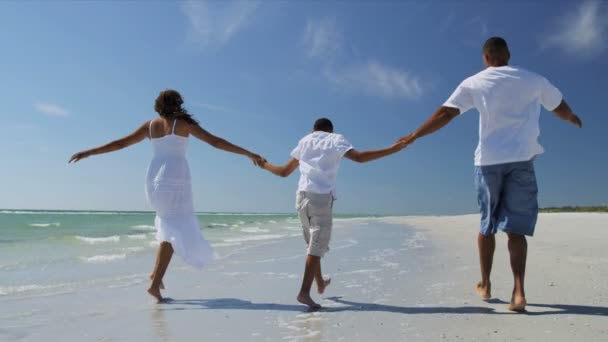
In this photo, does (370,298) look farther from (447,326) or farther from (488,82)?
(488,82)

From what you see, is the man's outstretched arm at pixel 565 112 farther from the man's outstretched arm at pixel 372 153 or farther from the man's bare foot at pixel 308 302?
the man's bare foot at pixel 308 302

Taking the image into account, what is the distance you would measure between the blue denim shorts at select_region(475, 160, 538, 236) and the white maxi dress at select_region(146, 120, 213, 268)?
2.64 m

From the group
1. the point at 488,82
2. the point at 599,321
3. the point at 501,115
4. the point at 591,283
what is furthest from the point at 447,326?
the point at 591,283

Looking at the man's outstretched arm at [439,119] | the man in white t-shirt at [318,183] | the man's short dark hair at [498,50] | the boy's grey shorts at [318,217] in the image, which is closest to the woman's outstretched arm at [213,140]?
the man in white t-shirt at [318,183]

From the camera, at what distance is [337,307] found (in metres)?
3.89

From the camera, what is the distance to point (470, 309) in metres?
3.61

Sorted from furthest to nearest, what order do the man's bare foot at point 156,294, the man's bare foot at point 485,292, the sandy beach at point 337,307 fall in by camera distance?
the man's bare foot at point 156,294 → the man's bare foot at point 485,292 → the sandy beach at point 337,307

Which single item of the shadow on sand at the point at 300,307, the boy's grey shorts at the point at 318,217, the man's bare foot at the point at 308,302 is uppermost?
the boy's grey shorts at the point at 318,217

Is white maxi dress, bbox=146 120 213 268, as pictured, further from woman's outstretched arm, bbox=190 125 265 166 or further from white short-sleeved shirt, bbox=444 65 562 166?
white short-sleeved shirt, bbox=444 65 562 166

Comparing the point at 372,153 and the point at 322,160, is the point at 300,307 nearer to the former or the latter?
the point at 322,160

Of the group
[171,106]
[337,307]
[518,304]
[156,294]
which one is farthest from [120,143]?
[518,304]

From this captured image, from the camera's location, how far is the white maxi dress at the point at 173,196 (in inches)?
174

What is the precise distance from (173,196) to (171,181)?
5.9 inches

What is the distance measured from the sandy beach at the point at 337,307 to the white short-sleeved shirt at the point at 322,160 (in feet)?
3.45
